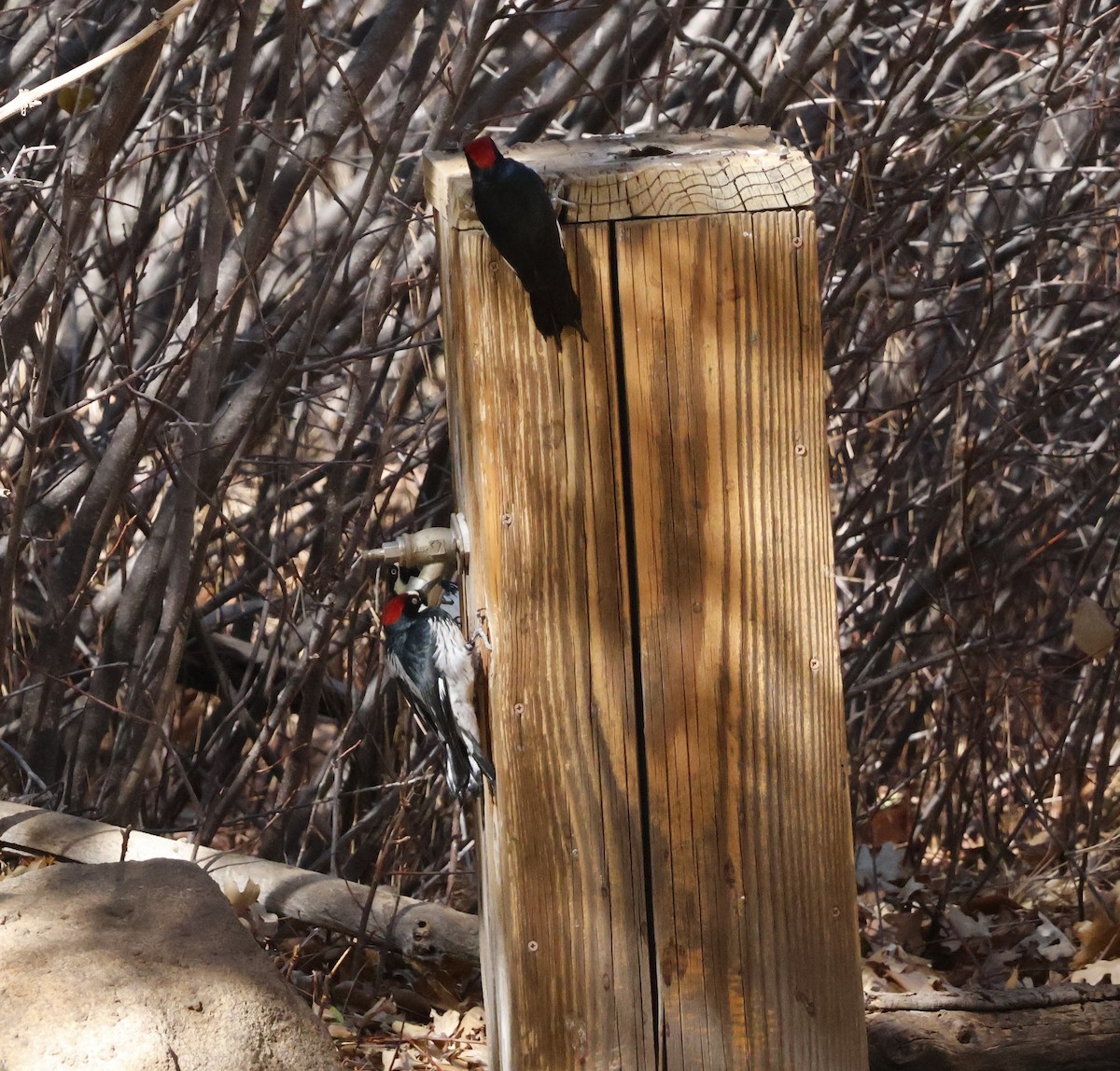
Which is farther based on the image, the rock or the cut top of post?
the rock

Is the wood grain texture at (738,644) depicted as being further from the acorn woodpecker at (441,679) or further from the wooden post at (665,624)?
the acorn woodpecker at (441,679)

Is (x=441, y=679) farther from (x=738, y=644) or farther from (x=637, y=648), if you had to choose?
(x=738, y=644)

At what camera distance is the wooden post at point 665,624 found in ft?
5.70

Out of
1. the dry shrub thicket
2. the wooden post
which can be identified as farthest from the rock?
the dry shrub thicket

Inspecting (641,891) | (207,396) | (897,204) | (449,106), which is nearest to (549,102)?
(449,106)

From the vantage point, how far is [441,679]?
6.65ft

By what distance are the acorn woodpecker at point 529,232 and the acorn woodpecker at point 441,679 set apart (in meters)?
0.52

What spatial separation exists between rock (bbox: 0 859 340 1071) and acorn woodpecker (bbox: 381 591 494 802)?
0.59 m

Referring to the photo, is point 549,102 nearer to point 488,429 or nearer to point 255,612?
point 255,612

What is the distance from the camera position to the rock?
217cm

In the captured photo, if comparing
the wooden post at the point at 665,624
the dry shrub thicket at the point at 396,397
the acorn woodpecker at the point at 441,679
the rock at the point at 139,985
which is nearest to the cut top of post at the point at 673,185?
the wooden post at the point at 665,624

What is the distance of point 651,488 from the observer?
1756 mm

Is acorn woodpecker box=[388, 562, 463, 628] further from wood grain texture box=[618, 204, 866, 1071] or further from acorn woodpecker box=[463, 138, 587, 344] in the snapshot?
acorn woodpecker box=[463, 138, 587, 344]

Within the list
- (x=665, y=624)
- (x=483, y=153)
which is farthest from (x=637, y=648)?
(x=483, y=153)
